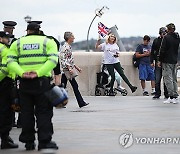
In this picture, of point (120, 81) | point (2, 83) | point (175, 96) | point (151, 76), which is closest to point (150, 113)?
point (175, 96)

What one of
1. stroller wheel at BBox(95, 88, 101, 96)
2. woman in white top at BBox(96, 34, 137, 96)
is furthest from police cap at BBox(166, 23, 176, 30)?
stroller wheel at BBox(95, 88, 101, 96)

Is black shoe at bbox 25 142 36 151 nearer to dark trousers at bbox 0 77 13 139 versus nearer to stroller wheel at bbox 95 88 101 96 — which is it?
dark trousers at bbox 0 77 13 139

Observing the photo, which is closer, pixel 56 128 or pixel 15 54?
pixel 15 54

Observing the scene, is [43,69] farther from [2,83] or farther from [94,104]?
[94,104]

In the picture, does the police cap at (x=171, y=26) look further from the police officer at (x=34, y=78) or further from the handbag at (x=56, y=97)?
the handbag at (x=56, y=97)

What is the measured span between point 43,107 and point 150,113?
5470 mm

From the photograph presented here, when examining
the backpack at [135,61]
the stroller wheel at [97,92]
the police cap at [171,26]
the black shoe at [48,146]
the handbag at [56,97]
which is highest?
the police cap at [171,26]

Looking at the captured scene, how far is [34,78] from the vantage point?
867 cm

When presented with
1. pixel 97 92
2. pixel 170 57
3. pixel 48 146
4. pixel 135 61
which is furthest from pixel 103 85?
pixel 48 146

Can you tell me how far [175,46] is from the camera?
16328 mm

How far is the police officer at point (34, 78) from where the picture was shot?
8.63 metres

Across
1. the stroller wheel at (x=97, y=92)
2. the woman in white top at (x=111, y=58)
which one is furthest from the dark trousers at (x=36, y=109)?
the stroller wheel at (x=97, y=92)

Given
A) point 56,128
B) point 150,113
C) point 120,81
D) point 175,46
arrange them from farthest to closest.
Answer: point 120,81 → point 175,46 → point 150,113 → point 56,128

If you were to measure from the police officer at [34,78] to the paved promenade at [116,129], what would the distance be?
26 centimetres
